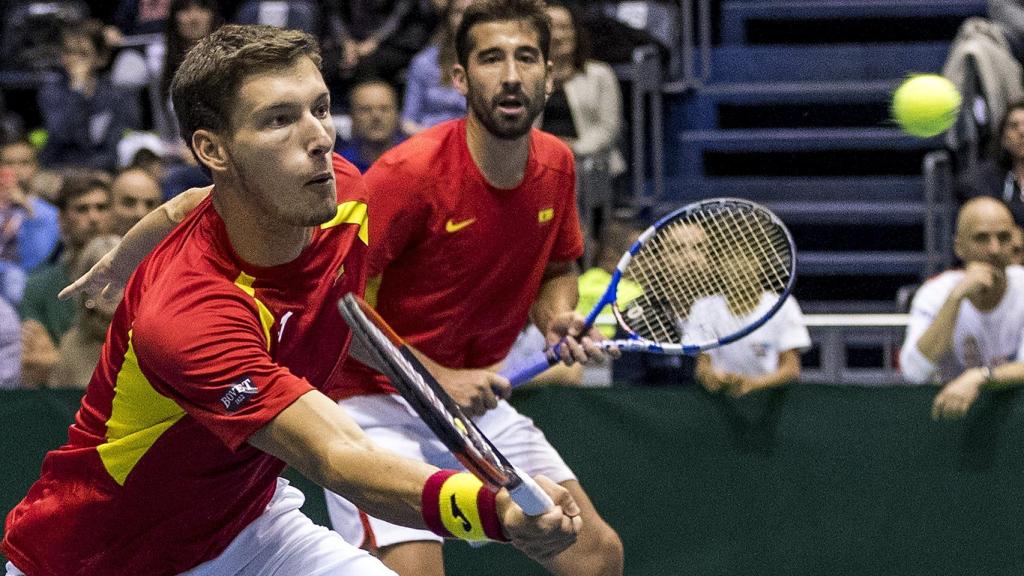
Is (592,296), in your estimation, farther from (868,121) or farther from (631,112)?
(868,121)

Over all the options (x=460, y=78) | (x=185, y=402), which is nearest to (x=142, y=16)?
(x=460, y=78)

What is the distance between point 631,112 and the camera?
1045cm

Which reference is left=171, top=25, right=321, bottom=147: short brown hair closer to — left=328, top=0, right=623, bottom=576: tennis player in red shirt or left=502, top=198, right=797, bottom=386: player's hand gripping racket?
left=328, top=0, right=623, bottom=576: tennis player in red shirt

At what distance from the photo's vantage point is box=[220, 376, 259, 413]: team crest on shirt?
120 inches

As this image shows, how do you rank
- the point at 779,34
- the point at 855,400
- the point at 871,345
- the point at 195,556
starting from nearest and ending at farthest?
the point at 195,556, the point at 855,400, the point at 871,345, the point at 779,34

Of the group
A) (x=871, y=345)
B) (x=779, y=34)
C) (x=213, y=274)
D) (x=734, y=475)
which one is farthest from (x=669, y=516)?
(x=779, y=34)

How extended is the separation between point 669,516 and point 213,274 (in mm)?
2748

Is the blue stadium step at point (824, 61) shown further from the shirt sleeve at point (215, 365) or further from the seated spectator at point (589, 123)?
the shirt sleeve at point (215, 365)

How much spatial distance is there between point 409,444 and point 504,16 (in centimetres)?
131

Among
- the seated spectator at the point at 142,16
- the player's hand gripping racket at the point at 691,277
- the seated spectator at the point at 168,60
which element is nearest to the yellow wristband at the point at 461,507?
the player's hand gripping racket at the point at 691,277

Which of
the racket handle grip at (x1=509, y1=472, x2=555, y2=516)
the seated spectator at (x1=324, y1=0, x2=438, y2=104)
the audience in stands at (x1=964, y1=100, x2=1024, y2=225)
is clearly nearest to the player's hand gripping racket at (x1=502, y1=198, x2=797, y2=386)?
the racket handle grip at (x1=509, y1=472, x2=555, y2=516)

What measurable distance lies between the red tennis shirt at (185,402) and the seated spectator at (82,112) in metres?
7.15

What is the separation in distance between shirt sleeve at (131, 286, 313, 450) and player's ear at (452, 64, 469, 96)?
6.70 feet

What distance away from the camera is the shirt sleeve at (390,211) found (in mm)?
4801
